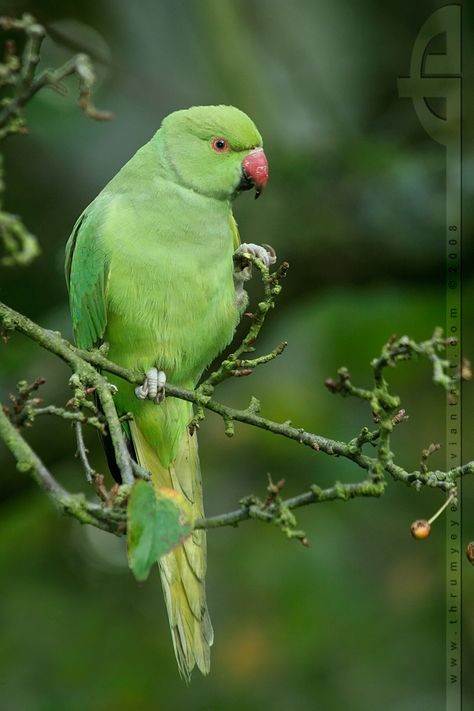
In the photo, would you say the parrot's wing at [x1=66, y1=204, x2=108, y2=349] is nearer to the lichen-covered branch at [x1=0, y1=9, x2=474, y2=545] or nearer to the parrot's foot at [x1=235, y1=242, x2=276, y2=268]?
the parrot's foot at [x1=235, y1=242, x2=276, y2=268]

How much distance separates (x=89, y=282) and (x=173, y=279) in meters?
0.29

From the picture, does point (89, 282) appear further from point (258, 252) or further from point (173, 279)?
point (258, 252)

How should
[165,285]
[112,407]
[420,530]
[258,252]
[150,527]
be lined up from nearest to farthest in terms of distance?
[150,527] → [112,407] → [420,530] → [165,285] → [258,252]

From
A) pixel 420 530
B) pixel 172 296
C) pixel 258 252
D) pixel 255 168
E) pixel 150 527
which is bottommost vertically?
pixel 150 527

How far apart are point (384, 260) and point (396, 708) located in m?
2.46

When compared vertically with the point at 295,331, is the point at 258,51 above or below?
above

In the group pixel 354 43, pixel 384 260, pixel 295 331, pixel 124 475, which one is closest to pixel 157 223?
pixel 124 475

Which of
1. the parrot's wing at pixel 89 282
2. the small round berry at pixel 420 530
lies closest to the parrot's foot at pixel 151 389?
the parrot's wing at pixel 89 282

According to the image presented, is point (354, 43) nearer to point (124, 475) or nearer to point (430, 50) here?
point (430, 50)

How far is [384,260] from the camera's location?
514 centimetres

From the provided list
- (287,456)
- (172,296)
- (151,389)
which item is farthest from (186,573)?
(287,456)

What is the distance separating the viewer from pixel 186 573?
10.8 ft

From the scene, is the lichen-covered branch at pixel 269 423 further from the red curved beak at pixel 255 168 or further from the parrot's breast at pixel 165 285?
the red curved beak at pixel 255 168

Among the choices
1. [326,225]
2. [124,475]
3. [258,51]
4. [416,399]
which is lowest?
[124,475]
